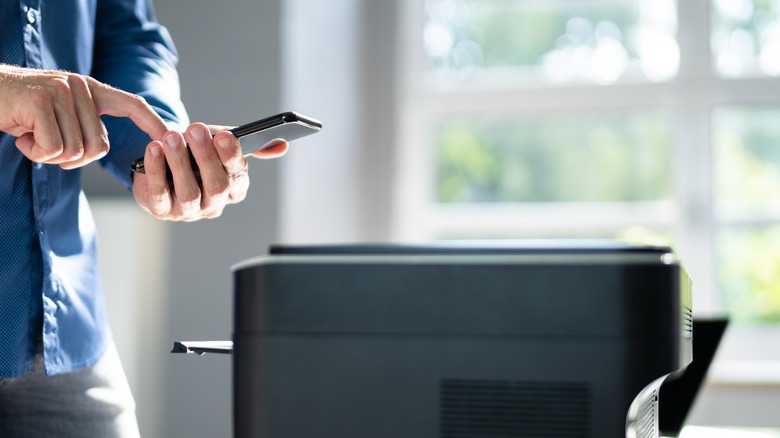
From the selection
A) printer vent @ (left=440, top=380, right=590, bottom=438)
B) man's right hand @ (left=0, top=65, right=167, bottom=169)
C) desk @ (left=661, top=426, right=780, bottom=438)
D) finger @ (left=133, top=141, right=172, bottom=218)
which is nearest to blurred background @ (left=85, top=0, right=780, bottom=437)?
desk @ (left=661, top=426, right=780, bottom=438)

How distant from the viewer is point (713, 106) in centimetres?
334

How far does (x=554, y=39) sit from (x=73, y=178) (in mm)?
2798

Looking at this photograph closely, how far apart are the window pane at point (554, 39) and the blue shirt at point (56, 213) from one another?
8.56 ft

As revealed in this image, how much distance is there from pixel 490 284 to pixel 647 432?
20 centimetres

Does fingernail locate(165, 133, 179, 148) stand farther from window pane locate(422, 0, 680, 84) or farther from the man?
window pane locate(422, 0, 680, 84)

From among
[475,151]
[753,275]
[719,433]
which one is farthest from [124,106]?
[753,275]

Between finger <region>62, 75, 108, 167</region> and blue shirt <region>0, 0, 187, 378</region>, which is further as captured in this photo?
blue shirt <region>0, 0, 187, 378</region>

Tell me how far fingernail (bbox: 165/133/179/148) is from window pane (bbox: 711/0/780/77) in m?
3.00

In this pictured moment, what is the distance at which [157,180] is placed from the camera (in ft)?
2.61

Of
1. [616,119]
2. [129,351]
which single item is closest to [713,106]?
[616,119]

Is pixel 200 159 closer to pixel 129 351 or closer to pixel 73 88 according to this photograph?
pixel 73 88

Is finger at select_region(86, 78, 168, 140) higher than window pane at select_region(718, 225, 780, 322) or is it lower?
higher

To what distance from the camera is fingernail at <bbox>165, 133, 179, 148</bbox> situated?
2.48ft

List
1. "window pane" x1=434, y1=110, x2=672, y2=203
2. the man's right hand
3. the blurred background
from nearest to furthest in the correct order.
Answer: the man's right hand < the blurred background < "window pane" x1=434, y1=110, x2=672, y2=203
